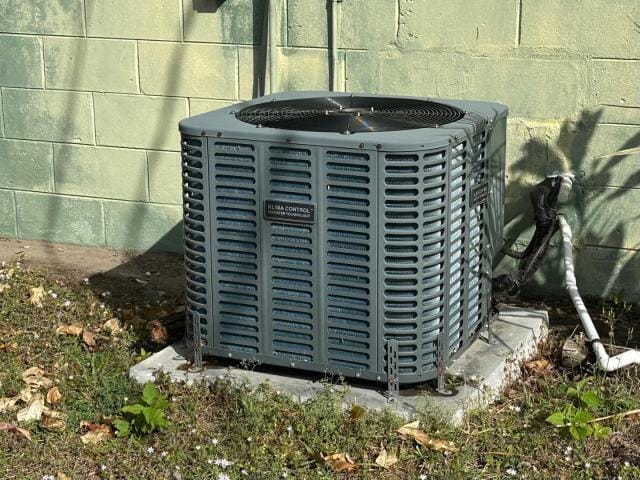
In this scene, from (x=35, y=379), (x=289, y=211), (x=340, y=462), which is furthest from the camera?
(x=35, y=379)

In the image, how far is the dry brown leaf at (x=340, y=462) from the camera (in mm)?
4133

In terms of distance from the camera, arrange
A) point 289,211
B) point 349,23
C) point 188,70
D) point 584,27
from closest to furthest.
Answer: point 289,211 → point 584,27 → point 349,23 → point 188,70

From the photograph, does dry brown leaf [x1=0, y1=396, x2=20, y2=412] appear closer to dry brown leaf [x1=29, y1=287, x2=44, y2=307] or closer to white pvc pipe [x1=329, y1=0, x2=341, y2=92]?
dry brown leaf [x1=29, y1=287, x2=44, y2=307]

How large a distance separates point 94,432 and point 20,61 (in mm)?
3312

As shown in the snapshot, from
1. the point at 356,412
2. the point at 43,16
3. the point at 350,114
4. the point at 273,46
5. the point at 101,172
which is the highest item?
the point at 43,16

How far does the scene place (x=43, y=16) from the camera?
6867 mm

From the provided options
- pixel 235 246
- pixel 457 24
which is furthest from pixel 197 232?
pixel 457 24

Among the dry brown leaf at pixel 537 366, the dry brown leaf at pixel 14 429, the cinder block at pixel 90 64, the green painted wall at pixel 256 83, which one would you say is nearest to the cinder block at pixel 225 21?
the green painted wall at pixel 256 83

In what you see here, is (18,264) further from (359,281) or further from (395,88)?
(359,281)

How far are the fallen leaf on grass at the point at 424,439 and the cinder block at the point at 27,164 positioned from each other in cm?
369

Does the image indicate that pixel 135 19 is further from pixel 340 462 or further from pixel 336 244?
pixel 340 462

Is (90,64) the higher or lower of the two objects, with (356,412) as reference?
higher

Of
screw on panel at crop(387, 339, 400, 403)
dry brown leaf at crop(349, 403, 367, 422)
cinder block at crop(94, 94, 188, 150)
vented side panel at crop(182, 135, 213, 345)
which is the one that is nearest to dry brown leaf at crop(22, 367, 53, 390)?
vented side panel at crop(182, 135, 213, 345)

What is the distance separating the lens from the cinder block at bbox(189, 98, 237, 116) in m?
6.48
